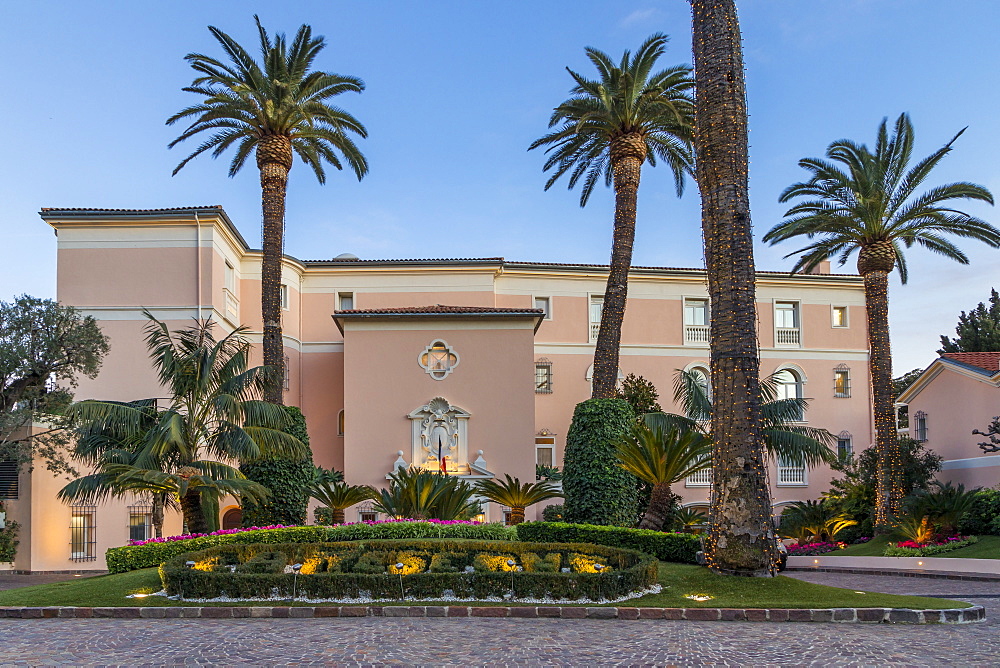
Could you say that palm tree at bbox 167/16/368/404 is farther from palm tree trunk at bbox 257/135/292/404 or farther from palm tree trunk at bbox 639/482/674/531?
palm tree trunk at bbox 639/482/674/531

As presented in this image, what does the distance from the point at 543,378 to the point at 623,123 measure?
1384 centimetres

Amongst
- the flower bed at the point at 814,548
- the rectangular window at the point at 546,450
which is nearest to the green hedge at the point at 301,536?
the flower bed at the point at 814,548

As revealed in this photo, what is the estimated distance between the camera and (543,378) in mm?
35625

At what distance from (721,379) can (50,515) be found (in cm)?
2112

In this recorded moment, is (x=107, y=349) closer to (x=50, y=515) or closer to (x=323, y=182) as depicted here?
(x=50, y=515)

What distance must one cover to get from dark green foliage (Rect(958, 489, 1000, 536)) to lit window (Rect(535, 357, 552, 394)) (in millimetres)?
16658

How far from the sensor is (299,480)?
71.1 ft

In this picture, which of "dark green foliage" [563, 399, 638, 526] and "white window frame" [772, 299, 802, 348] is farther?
"white window frame" [772, 299, 802, 348]

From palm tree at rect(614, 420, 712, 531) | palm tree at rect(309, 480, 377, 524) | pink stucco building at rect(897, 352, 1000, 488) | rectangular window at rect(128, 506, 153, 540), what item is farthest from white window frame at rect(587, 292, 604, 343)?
rectangular window at rect(128, 506, 153, 540)

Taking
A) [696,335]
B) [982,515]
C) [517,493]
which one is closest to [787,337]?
[696,335]

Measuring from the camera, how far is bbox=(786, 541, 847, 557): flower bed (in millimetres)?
26422

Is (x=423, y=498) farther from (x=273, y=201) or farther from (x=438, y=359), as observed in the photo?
(x=273, y=201)

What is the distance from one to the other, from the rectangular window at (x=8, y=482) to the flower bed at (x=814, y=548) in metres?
23.9

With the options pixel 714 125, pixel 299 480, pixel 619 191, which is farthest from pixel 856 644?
pixel 619 191
